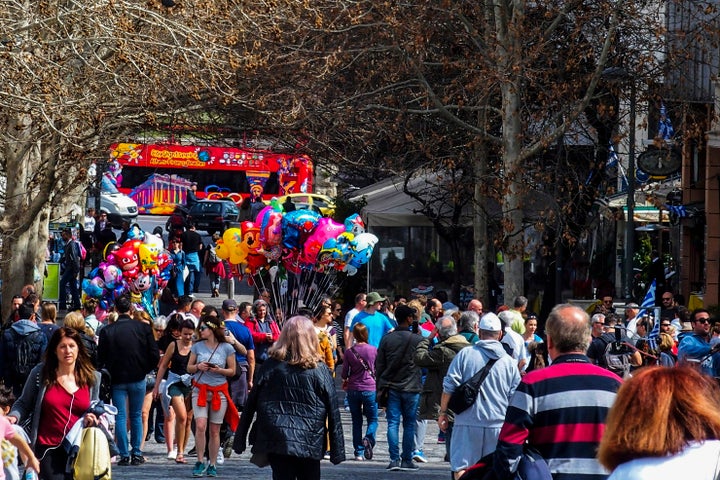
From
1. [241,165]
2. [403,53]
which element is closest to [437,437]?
[403,53]

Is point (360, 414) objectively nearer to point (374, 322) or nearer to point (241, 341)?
point (241, 341)

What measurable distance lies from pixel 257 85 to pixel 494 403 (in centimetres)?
1377

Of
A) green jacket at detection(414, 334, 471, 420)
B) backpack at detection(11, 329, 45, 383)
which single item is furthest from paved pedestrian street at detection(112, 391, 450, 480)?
backpack at detection(11, 329, 45, 383)

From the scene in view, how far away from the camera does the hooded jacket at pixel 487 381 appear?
30.6ft

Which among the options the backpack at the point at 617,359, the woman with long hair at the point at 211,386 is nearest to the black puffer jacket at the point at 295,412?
the woman with long hair at the point at 211,386

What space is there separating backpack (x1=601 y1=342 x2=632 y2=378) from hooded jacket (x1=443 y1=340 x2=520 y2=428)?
12.3 ft

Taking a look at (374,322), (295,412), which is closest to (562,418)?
(295,412)

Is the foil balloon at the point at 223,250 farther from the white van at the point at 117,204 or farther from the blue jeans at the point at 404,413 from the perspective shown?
the white van at the point at 117,204

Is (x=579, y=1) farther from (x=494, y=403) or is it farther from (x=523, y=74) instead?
(x=494, y=403)

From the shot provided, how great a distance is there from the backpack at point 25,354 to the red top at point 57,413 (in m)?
3.94

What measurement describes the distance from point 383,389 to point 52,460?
506 cm

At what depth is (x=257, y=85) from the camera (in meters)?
22.4

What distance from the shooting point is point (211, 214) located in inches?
1854

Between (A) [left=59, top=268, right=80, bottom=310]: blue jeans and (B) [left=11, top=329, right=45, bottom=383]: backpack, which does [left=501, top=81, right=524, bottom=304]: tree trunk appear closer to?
(A) [left=59, top=268, right=80, bottom=310]: blue jeans
